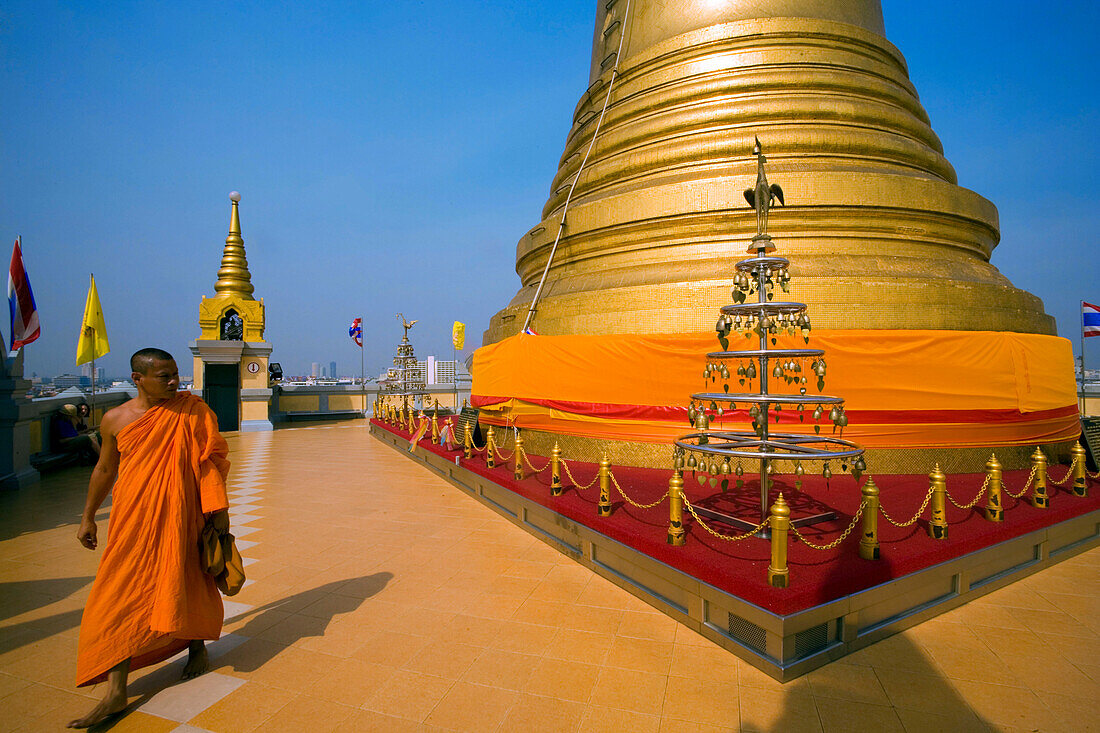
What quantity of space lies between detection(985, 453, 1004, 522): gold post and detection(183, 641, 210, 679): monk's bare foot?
20.5ft

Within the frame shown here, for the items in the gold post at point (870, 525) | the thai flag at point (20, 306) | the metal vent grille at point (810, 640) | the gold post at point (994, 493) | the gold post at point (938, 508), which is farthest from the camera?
the thai flag at point (20, 306)

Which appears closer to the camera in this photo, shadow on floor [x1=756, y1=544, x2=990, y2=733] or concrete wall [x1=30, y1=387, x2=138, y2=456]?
shadow on floor [x1=756, y1=544, x2=990, y2=733]

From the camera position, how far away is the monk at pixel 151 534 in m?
3.03

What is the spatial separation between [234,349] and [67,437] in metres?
9.12

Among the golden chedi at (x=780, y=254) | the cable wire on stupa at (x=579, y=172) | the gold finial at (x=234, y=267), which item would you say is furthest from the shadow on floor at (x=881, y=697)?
the gold finial at (x=234, y=267)

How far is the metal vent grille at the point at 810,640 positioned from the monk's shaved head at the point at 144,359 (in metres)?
4.23

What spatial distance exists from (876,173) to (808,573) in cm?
709

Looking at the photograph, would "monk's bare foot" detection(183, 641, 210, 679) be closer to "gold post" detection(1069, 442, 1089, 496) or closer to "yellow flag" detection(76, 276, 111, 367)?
"gold post" detection(1069, 442, 1089, 496)

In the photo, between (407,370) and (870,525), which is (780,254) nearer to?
(870,525)

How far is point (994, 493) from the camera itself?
486 centimetres

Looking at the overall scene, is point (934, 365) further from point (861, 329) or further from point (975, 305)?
point (975, 305)

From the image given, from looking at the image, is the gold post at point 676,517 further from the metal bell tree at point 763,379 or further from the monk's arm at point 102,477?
the monk's arm at point 102,477

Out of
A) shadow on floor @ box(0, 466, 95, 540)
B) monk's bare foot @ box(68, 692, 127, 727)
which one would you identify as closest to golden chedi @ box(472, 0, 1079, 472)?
monk's bare foot @ box(68, 692, 127, 727)

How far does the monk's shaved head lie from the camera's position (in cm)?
333
